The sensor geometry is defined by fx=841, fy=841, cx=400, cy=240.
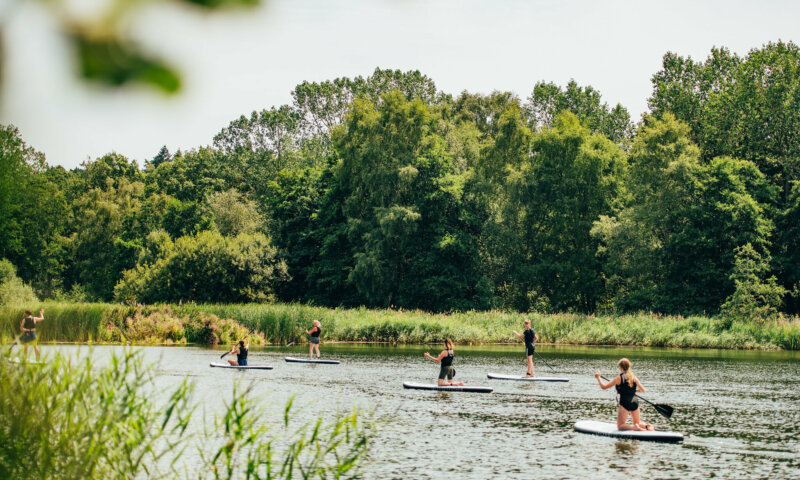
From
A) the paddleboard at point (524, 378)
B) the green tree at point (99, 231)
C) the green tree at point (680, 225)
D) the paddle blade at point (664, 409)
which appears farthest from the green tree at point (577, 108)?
the paddle blade at point (664, 409)

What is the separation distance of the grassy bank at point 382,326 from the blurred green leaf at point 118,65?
40.1 meters

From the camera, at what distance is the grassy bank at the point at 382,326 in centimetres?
4044

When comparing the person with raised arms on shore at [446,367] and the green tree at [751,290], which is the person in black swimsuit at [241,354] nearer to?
the person with raised arms on shore at [446,367]

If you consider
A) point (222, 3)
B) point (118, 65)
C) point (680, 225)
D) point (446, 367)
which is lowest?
point (446, 367)

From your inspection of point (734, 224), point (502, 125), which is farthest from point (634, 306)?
point (502, 125)

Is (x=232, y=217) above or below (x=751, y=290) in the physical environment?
above

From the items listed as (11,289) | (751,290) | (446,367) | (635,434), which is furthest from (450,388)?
(11,289)

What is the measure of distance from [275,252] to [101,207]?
2688 cm

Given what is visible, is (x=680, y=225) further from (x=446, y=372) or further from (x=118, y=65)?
(x=118, y=65)

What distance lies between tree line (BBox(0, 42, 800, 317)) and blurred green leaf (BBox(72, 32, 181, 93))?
52775mm

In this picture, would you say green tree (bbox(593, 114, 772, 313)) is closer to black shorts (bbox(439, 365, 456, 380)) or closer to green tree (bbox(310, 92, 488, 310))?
green tree (bbox(310, 92, 488, 310))

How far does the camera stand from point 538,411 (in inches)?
802

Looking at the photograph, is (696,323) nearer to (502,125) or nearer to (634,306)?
(634,306)

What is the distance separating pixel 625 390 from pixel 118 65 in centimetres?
1622
